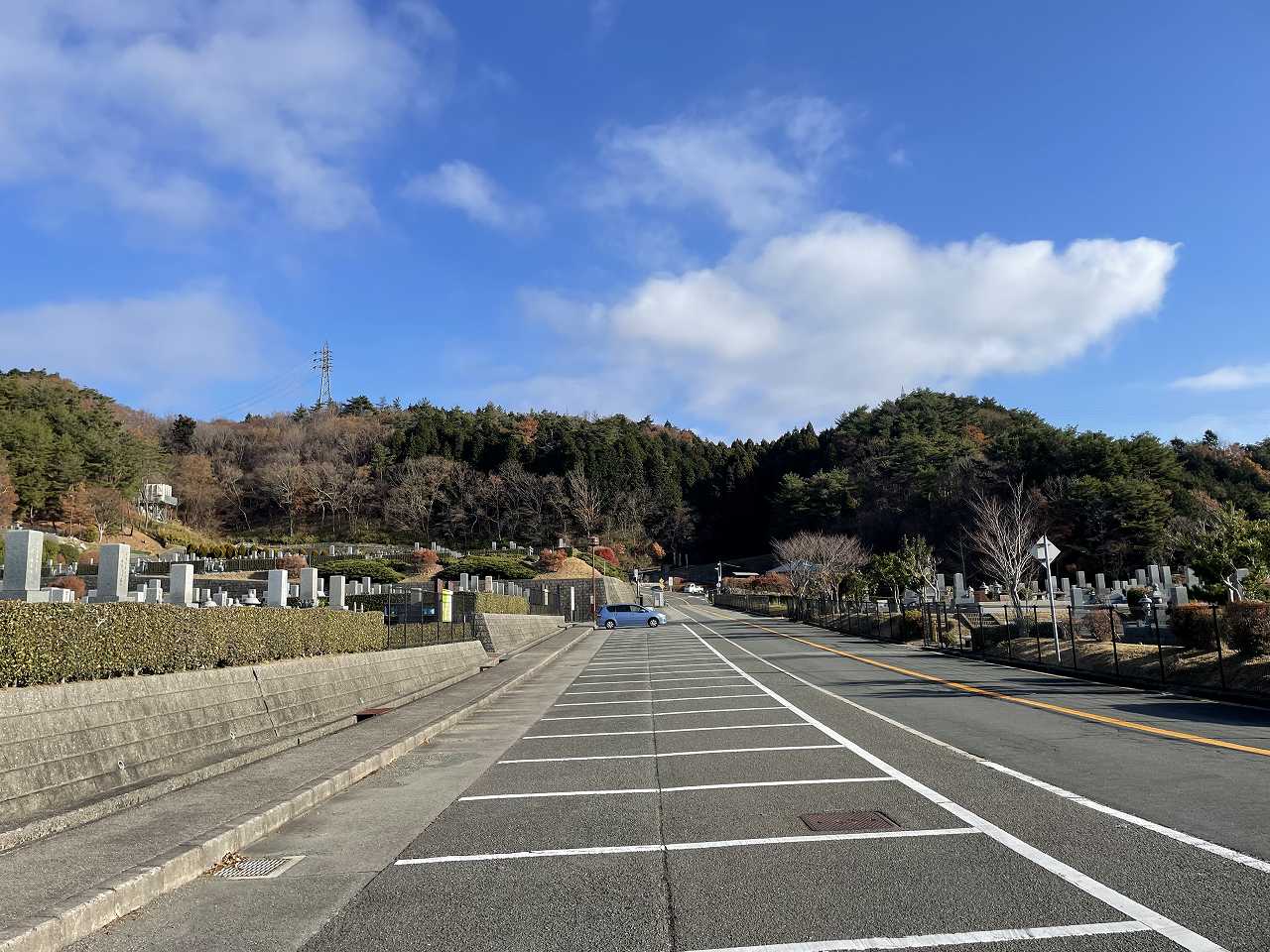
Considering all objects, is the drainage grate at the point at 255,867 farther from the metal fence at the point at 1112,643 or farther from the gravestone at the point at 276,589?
the metal fence at the point at 1112,643

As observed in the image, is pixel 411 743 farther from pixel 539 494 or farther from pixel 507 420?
pixel 507 420

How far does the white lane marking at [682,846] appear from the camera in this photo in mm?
5840

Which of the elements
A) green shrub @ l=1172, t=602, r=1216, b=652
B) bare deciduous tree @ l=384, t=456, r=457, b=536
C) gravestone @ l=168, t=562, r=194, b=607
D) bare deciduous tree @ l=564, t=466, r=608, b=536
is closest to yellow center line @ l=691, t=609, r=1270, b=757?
green shrub @ l=1172, t=602, r=1216, b=652

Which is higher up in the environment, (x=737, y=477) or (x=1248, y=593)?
(x=737, y=477)

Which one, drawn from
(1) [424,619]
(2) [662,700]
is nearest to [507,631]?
(1) [424,619]

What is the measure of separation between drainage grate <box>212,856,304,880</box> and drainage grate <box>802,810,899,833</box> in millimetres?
3810

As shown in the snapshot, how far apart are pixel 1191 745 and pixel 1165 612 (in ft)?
55.9

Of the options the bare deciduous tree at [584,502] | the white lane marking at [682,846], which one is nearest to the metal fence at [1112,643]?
the white lane marking at [682,846]

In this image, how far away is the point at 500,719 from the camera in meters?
13.8

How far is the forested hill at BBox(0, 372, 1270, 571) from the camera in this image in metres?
66.9

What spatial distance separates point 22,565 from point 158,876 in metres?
7.74

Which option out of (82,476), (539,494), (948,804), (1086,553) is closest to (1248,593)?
(948,804)

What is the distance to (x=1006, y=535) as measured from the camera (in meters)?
53.4

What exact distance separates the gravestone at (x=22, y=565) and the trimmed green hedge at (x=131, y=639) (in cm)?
284
